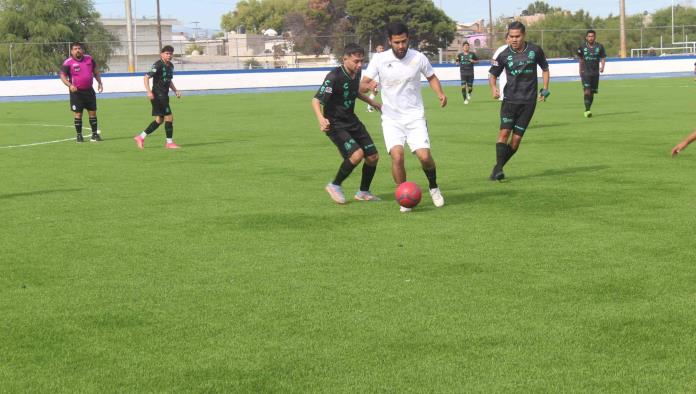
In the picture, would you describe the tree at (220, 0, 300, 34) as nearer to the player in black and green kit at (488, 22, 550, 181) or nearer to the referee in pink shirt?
the referee in pink shirt

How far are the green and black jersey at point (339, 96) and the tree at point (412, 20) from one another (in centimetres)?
8161

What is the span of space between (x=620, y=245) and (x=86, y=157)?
11.8 m

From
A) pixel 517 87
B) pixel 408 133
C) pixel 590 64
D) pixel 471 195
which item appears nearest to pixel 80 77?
pixel 517 87

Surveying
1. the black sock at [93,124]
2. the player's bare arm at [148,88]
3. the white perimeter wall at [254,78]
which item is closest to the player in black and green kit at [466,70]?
the black sock at [93,124]

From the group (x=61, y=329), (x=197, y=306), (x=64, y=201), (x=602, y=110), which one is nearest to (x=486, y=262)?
(x=197, y=306)

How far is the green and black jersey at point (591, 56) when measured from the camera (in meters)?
26.7

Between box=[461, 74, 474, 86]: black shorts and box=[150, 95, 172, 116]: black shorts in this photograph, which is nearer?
box=[150, 95, 172, 116]: black shorts

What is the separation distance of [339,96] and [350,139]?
520 millimetres

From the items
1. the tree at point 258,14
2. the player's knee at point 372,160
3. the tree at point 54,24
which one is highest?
the tree at point 258,14

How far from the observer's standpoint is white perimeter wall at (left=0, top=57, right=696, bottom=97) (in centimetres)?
4778

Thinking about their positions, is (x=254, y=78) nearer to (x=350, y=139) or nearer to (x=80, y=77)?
(x=80, y=77)

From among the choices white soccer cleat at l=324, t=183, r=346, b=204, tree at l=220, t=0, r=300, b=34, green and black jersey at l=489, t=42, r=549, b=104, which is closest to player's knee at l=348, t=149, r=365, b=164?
white soccer cleat at l=324, t=183, r=346, b=204

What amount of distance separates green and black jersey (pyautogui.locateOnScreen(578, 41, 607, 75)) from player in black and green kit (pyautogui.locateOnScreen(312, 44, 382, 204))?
15779 mm

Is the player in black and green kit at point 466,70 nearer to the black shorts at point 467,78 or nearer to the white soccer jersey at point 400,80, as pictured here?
the black shorts at point 467,78
